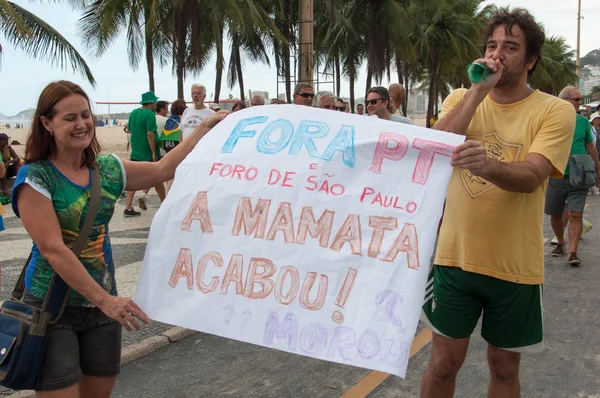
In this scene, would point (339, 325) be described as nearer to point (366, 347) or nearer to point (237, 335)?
point (366, 347)

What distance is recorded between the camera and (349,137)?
2.47 m

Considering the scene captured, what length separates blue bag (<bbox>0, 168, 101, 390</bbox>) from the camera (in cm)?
214

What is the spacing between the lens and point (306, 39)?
38.7ft

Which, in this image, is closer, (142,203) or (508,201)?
(508,201)

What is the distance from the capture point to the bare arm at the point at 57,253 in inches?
84.3

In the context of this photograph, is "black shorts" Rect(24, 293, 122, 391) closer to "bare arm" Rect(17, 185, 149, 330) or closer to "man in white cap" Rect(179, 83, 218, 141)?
"bare arm" Rect(17, 185, 149, 330)

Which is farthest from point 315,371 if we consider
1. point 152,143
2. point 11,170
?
point 11,170

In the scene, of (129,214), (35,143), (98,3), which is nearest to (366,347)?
(35,143)

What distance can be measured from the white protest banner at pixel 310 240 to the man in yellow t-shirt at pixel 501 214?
28cm

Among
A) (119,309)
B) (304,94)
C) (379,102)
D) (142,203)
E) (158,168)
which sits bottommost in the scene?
(142,203)

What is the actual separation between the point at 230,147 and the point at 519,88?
4.16ft

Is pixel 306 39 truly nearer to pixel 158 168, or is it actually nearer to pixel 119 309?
pixel 158 168

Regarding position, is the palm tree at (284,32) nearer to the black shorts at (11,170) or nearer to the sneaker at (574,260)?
the black shorts at (11,170)

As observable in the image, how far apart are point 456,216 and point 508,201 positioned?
239 mm
